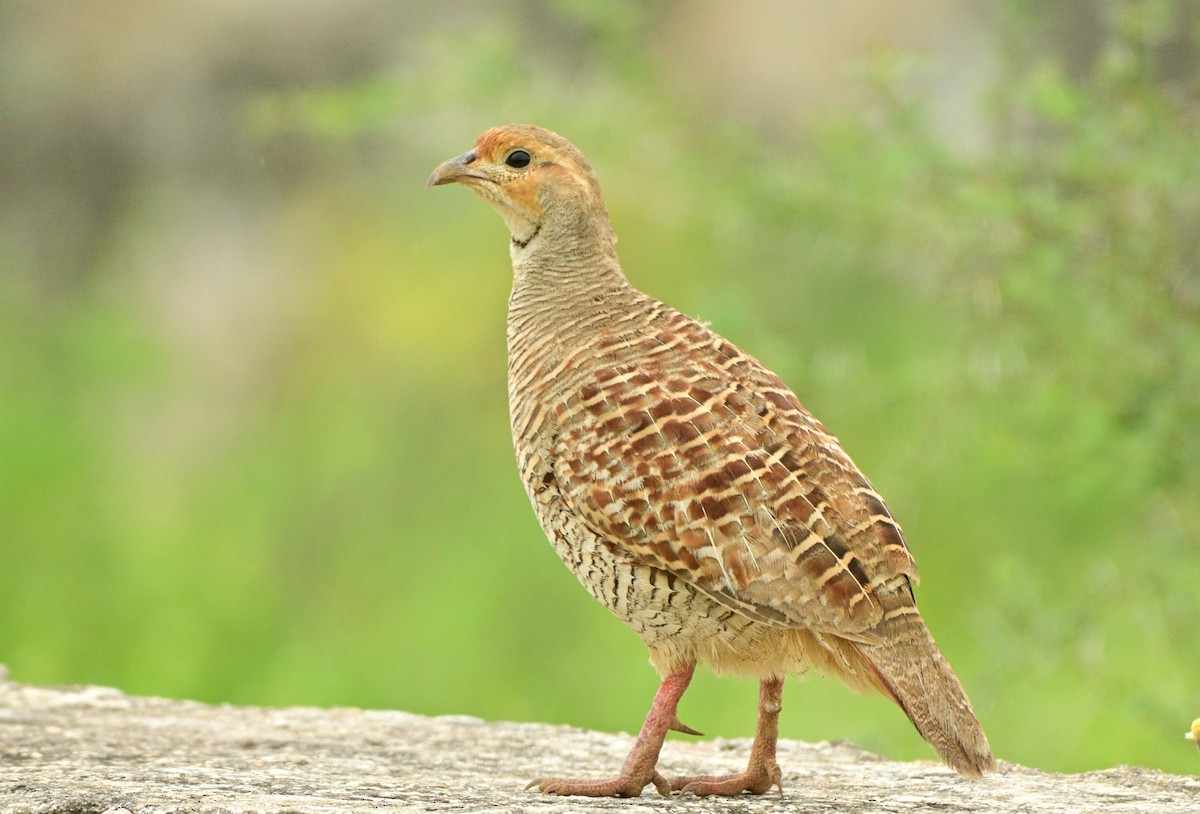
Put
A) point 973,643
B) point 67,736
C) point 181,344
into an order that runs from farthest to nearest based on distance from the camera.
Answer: point 181,344
point 973,643
point 67,736

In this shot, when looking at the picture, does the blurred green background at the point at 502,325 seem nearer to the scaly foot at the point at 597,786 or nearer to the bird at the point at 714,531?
the bird at the point at 714,531

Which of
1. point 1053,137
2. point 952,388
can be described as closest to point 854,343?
point 1053,137

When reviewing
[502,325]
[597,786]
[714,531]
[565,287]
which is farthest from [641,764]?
[502,325]

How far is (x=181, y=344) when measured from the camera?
550 inches

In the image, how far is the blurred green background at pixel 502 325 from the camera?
5.91m

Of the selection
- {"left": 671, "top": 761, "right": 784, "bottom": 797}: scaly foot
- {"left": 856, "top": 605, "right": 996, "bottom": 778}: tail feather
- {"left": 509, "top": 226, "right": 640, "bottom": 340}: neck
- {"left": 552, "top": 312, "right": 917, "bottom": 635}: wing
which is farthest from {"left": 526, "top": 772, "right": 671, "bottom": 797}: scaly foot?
{"left": 509, "top": 226, "right": 640, "bottom": 340}: neck

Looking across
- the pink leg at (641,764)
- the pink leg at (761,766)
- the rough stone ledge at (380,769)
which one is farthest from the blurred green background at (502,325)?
the pink leg at (641,764)

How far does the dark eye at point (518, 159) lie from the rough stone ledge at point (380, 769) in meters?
1.86

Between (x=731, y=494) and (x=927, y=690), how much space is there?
0.68 meters

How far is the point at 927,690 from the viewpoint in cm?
402

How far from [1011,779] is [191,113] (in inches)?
452

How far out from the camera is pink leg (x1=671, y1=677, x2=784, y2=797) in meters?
4.46

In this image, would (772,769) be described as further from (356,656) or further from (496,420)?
(496,420)

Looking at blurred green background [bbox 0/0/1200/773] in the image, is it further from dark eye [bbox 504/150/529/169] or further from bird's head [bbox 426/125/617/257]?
dark eye [bbox 504/150/529/169]
